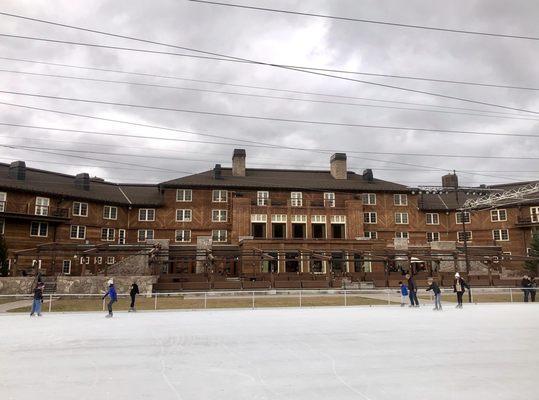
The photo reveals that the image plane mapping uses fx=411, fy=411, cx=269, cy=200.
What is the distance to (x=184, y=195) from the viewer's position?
54.1 metres

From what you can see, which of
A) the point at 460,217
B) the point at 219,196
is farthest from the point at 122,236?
the point at 460,217

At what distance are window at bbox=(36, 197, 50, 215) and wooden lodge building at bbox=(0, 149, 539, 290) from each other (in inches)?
4.4

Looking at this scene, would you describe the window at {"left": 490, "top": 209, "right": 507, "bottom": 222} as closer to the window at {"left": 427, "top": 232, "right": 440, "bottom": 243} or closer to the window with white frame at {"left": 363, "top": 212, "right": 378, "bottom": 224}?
the window at {"left": 427, "top": 232, "right": 440, "bottom": 243}

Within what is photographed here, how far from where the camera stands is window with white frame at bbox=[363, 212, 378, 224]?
5666 centimetres

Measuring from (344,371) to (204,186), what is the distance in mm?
47391

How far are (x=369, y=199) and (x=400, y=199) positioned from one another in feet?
15.4

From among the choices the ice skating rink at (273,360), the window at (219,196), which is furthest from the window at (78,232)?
the ice skating rink at (273,360)

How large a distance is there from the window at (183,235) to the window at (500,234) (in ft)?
136

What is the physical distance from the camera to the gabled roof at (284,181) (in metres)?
54.3

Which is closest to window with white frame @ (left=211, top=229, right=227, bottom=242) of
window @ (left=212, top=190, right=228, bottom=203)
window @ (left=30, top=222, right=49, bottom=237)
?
window @ (left=212, top=190, right=228, bottom=203)

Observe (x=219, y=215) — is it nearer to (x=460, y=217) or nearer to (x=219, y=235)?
(x=219, y=235)

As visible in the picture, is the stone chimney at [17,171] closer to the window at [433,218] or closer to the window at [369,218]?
the window at [369,218]

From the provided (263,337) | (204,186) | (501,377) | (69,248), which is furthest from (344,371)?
(204,186)

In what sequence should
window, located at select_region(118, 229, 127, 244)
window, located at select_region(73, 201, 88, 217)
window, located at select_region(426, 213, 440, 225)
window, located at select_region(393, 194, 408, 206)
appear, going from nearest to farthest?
1. window, located at select_region(73, 201, 88, 217)
2. window, located at select_region(118, 229, 127, 244)
3. window, located at select_region(393, 194, 408, 206)
4. window, located at select_region(426, 213, 440, 225)
